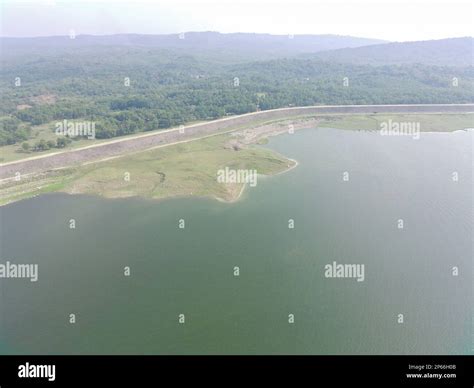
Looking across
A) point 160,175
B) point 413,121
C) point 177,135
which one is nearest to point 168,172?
point 160,175

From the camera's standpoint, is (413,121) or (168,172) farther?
(413,121)

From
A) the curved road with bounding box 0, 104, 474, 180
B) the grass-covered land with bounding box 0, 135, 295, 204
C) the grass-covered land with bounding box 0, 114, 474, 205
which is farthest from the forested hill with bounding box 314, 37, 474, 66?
the grass-covered land with bounding box 0, 135, 295, 204

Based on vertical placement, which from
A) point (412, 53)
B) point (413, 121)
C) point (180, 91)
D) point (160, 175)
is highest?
point (412, 53)

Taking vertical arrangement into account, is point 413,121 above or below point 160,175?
above

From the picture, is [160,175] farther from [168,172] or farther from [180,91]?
[180,91]

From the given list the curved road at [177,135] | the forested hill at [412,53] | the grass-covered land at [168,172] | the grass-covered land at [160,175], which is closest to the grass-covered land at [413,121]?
the curved road at [177,135]

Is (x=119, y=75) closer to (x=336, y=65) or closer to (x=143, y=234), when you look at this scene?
(x=336, y=65)
